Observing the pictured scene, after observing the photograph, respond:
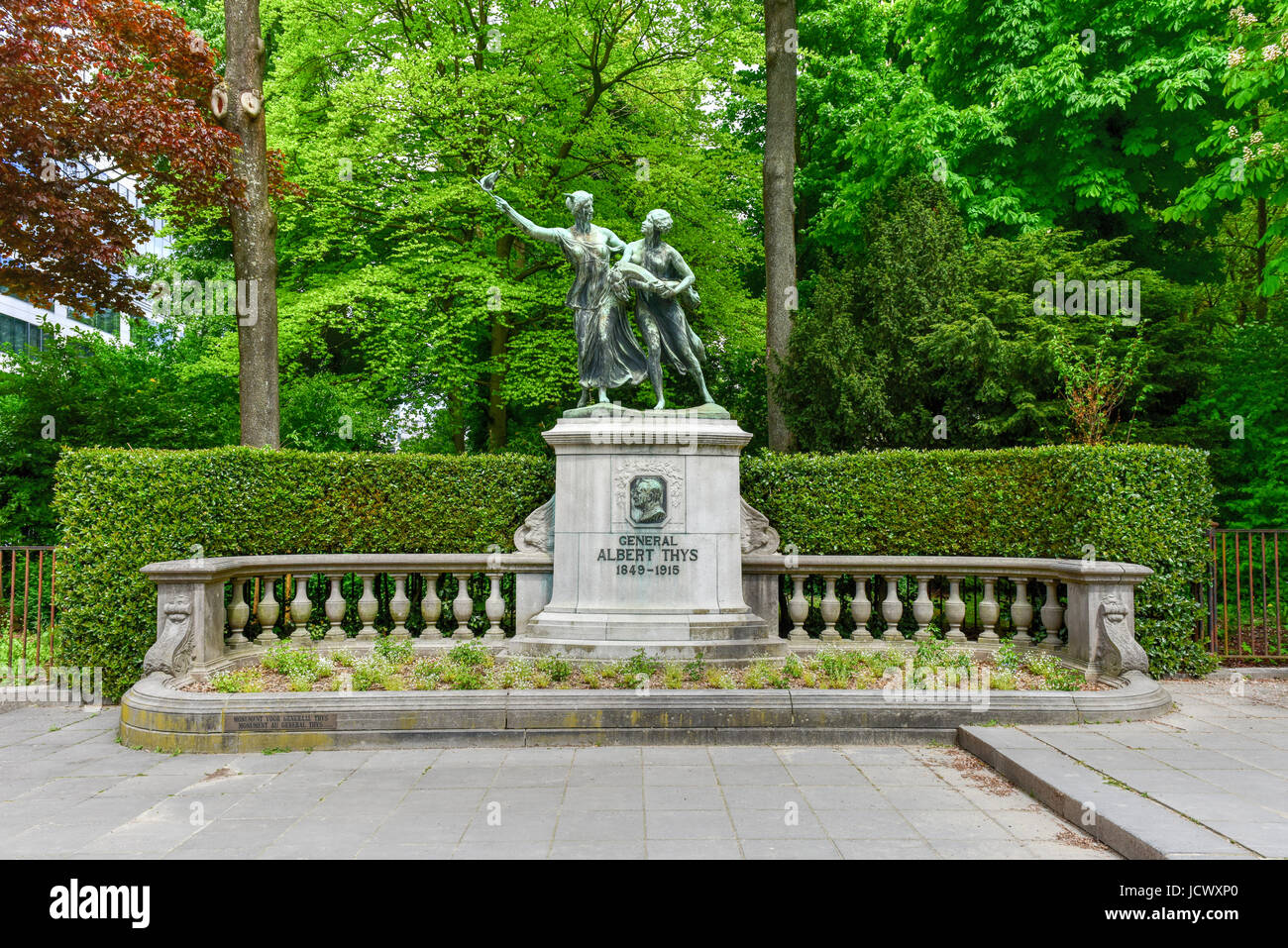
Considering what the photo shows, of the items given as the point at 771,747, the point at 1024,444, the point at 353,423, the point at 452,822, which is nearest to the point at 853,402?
the point at 1024,444

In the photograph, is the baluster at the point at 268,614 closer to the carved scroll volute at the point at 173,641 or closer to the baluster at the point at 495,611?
the carved scroll volute at the point at 173,641

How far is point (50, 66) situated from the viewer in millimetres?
10984

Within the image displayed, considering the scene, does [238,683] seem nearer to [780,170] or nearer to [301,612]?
[301,612]

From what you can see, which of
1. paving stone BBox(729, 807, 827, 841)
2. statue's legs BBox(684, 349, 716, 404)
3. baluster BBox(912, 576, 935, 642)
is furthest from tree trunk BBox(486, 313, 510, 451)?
paving stone BBox(729, 807, 827, 841)

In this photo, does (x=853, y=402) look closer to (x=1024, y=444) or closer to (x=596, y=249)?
(x=1024, y=444)

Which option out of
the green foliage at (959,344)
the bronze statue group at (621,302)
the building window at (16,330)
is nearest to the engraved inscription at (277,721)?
the bronze statue group at (621,302)

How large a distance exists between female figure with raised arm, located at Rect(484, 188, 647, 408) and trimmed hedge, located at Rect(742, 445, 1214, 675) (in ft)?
6.02

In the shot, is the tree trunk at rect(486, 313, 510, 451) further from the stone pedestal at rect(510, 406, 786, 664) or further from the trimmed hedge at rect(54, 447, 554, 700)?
the stone pedestal at rect(510, 406, 786, 664)

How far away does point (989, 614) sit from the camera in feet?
28.6

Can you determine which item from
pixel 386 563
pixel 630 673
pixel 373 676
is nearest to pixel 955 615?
pixel 630 673

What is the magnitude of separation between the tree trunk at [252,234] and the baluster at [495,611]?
425 cm

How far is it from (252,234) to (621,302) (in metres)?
5.48

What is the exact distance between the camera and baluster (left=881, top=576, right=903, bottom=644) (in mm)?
8898

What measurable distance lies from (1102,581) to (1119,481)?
1.24 metres
